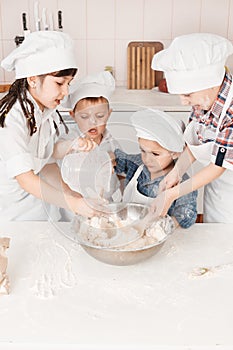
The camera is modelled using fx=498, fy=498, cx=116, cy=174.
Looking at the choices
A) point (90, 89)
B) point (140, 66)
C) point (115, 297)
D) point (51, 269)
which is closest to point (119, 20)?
point (140, 66)

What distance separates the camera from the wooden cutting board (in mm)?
2721

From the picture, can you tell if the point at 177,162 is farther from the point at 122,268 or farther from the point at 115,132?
the point at 122,268

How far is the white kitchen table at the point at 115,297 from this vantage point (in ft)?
2.86

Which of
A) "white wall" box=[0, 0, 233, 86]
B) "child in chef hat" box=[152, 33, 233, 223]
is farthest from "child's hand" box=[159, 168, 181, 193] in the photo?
"white wall" box=[0, 0, 233, 86]

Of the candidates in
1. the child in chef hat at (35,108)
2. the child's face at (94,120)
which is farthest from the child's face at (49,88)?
the child's face at (94,120)

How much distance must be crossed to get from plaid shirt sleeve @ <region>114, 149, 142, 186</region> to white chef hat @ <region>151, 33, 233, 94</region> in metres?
0.26

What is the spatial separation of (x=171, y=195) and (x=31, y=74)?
506 mm

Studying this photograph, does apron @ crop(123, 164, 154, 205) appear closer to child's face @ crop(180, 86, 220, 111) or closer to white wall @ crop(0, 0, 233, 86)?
child's face @ crop(180, 86, 220, 111)

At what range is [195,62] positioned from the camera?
1.28 metres

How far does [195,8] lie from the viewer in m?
2.70

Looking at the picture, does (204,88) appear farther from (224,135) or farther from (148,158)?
(148,158)

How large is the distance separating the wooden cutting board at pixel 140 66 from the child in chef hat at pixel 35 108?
1.34 metres

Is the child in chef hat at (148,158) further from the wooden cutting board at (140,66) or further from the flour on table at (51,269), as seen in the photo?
the wooden cutting board at (140,66)

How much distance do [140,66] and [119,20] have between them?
0.90ft
